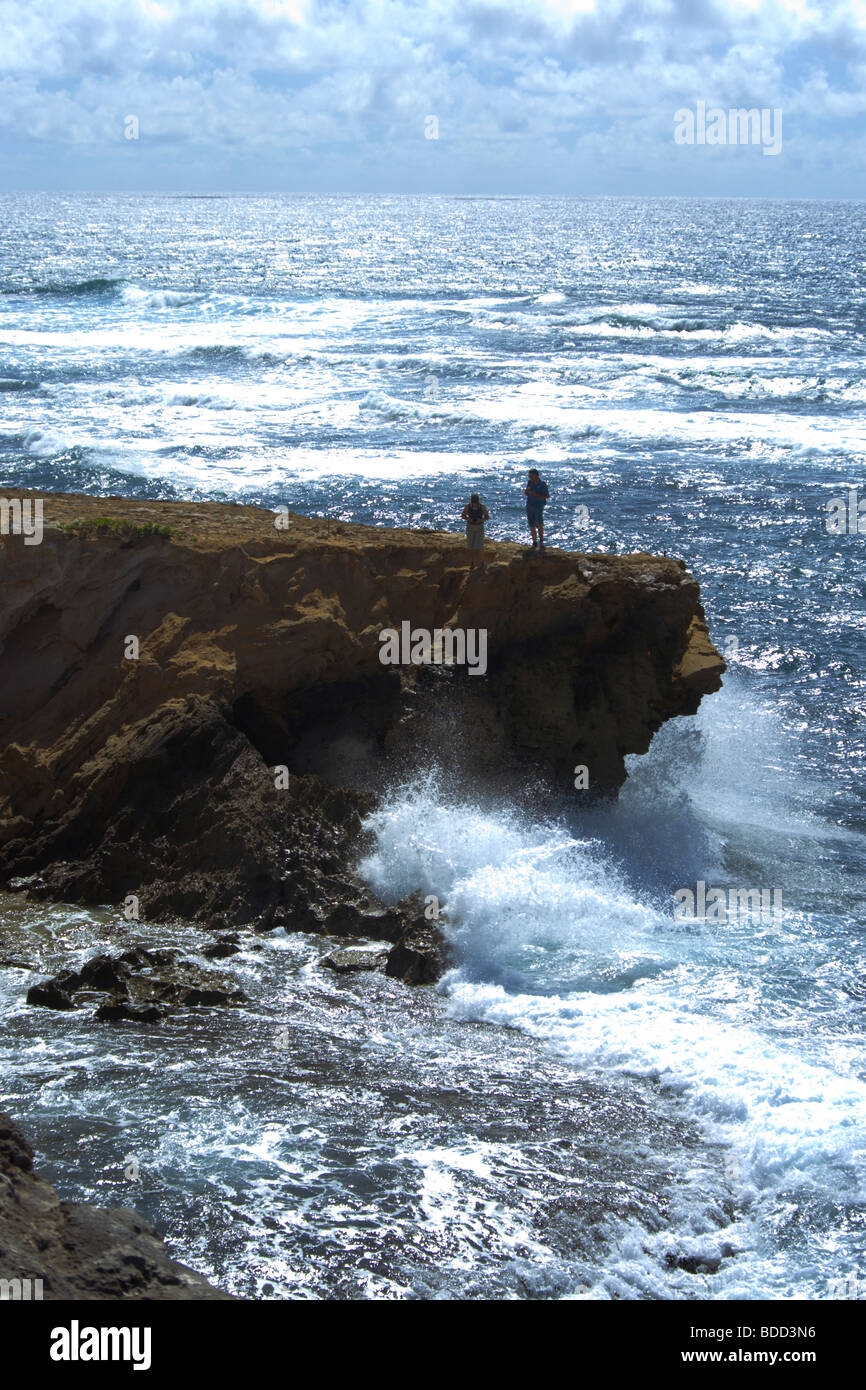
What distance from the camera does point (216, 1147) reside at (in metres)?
8.99

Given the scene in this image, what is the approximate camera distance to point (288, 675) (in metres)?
14.3

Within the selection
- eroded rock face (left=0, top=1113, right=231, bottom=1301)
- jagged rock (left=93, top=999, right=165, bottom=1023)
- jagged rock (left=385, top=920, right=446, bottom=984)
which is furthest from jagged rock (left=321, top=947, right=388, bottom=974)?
eroded rock face (left=0, top=1113, right=231, bottom=1301)

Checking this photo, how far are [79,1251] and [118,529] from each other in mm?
9838

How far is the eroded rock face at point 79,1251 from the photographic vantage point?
6.00m

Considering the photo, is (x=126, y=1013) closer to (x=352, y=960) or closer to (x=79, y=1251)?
(x=352, y=960)

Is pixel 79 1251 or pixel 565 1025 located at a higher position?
pixel 79 1251

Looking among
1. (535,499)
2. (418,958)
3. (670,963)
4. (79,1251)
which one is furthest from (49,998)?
(535,499)

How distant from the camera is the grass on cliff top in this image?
48.0 ft

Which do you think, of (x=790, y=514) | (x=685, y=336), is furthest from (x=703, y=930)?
(x=685, y=336)

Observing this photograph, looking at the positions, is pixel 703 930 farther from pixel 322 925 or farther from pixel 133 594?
pixel 133 594

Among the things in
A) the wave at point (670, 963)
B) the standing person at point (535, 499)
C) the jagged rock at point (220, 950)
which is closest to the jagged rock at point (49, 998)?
the jagged rock at point (220, 950)

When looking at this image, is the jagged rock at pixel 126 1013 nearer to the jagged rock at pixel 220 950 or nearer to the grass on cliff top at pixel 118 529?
the jagged rock at pixel 220 950

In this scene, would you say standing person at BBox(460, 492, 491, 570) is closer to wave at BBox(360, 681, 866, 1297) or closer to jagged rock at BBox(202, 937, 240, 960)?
wave at BBox(360, 681, 866, 1297)
